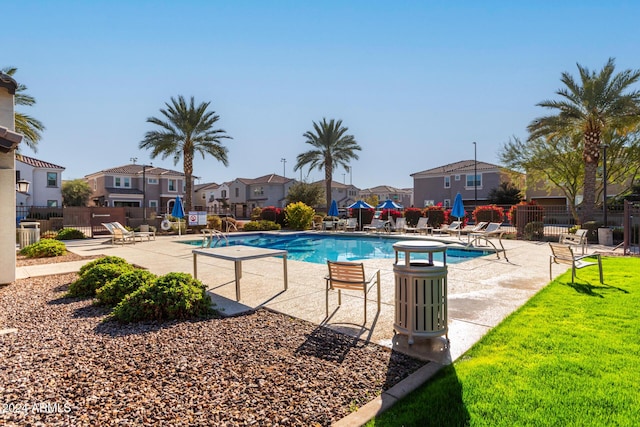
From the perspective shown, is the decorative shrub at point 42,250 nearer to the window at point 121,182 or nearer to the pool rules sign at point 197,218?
the pool rules sign at point 197,218

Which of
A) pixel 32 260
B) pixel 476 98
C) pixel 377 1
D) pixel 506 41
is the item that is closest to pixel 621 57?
pixel 476 98

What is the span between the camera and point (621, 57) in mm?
19328

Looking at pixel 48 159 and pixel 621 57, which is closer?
pixel 621 57

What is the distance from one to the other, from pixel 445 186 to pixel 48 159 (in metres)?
47.7

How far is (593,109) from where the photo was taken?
19766 mm

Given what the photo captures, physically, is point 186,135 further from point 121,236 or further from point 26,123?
point 121,236

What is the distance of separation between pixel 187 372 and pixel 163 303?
202 cm

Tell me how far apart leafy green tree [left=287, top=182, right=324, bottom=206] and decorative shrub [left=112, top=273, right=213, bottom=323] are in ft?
117

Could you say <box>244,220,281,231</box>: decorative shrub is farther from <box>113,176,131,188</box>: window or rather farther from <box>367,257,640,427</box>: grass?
<box>113,176,131,188</box>: window

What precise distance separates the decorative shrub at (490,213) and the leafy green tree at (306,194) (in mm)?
19455

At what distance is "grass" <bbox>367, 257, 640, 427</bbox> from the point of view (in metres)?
2.72

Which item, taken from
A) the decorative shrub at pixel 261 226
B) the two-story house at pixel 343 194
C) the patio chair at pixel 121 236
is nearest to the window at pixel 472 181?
the two-story house at pixel 343 194

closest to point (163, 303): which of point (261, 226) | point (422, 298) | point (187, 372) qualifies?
point (187, 372)

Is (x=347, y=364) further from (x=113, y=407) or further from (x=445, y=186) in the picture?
(x=445, y=186)
